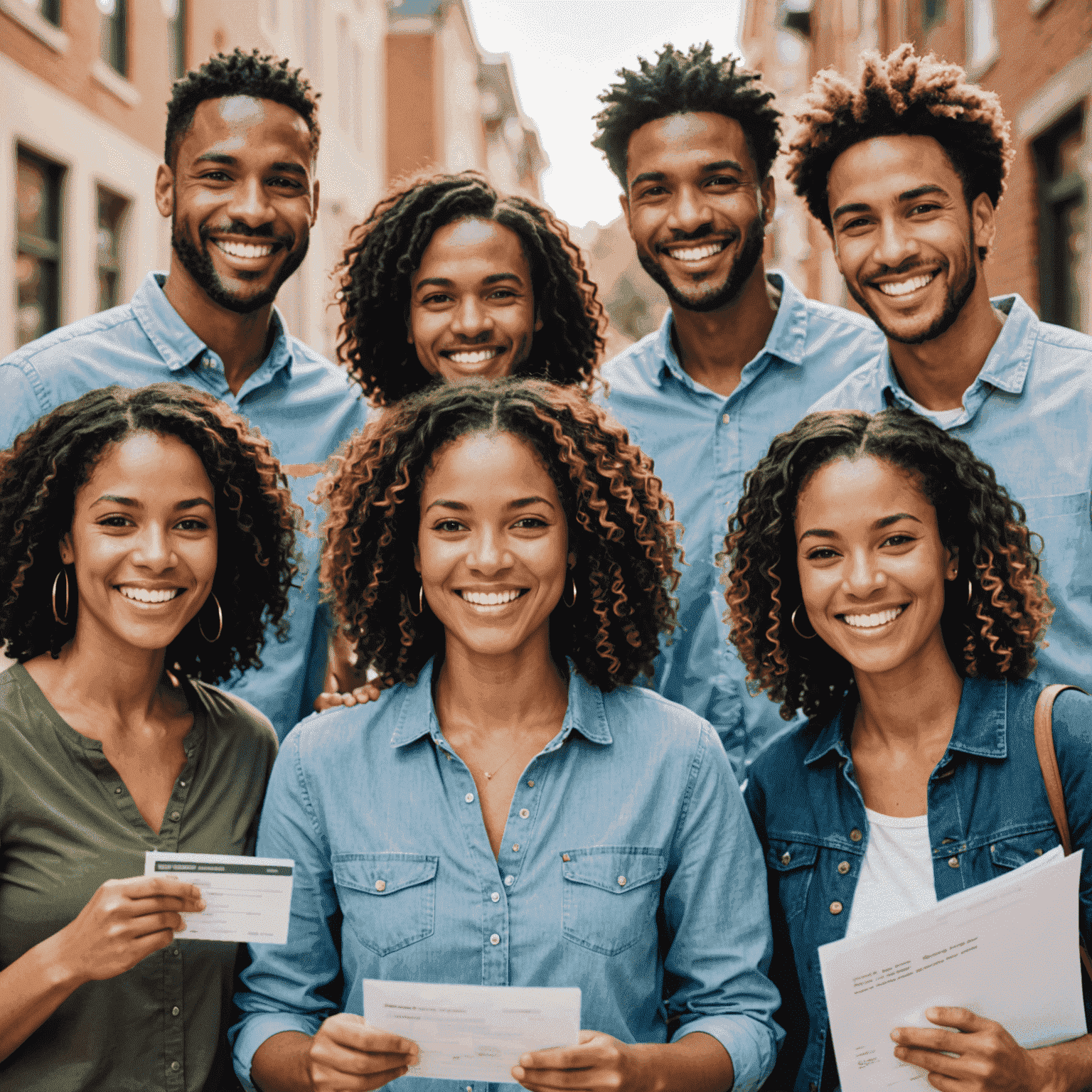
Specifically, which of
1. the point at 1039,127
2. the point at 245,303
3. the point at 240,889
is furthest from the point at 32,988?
the point at 1039,127

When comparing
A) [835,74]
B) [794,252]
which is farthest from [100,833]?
[794,252]

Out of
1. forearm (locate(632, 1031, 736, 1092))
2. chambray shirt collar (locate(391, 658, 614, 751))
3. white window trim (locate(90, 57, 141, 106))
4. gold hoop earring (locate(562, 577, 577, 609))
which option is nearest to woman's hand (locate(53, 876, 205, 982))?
chambray shirt collar (locate(391, 658, 614, 751))

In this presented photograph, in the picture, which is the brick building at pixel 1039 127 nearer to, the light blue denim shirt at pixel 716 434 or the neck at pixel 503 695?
the light blue denim shirt at pixel 716 434

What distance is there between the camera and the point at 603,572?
290 cm

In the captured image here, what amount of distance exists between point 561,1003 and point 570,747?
1.99 feet

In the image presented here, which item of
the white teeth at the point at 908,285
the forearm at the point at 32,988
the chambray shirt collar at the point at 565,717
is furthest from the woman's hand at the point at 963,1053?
the white teeth at the point at 908,285

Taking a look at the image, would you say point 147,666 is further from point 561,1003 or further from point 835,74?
point 835,74

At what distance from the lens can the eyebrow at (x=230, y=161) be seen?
3912mm

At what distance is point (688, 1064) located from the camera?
2420 mm

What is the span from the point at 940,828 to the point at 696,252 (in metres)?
1.93

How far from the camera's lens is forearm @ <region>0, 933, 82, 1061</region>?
239cm

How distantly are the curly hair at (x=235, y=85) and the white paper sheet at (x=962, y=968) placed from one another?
303 centimetres

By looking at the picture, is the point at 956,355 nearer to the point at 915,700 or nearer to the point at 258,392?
the point at 915,700

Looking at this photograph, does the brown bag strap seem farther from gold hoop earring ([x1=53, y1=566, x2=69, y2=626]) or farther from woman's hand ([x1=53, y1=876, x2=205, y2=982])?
gold hoop earring ([x1=53, y1=566, x2=69, y2=626])
